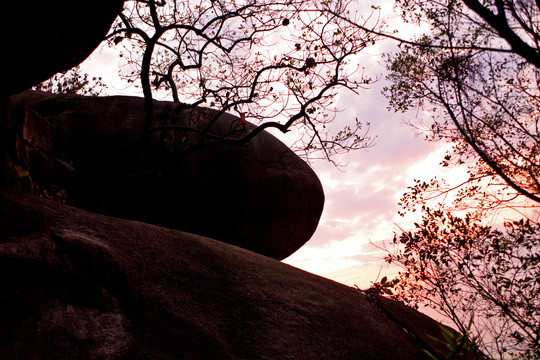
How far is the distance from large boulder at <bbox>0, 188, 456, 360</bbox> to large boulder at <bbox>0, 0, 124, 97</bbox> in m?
1.08

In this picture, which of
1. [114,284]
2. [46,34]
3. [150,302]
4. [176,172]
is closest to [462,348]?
[150,302]

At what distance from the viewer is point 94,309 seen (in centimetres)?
288

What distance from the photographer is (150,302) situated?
10.5 feet

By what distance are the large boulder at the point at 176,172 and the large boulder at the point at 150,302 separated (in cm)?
455

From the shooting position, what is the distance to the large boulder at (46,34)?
3.06 m

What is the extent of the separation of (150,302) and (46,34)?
231 centimetres

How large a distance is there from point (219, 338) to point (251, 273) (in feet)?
3.86

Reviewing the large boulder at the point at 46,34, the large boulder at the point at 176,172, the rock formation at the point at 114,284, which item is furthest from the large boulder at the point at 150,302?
the large boulder at the point at 176,172

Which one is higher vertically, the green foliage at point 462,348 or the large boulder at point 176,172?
the large boulder at point 176,172

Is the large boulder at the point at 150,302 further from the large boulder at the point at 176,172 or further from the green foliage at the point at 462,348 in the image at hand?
the large boulder at the point at 176,172

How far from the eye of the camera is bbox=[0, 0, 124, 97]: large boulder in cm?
306

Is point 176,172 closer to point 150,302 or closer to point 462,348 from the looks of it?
point 150,302

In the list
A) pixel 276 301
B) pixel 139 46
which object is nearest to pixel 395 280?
pixel 276 301

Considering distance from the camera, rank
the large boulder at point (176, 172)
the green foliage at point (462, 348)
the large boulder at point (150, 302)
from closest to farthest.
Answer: the large boulder at point (150, 302) → the green foliage at point (462, 348) → the large boulder at point (176, 172)
